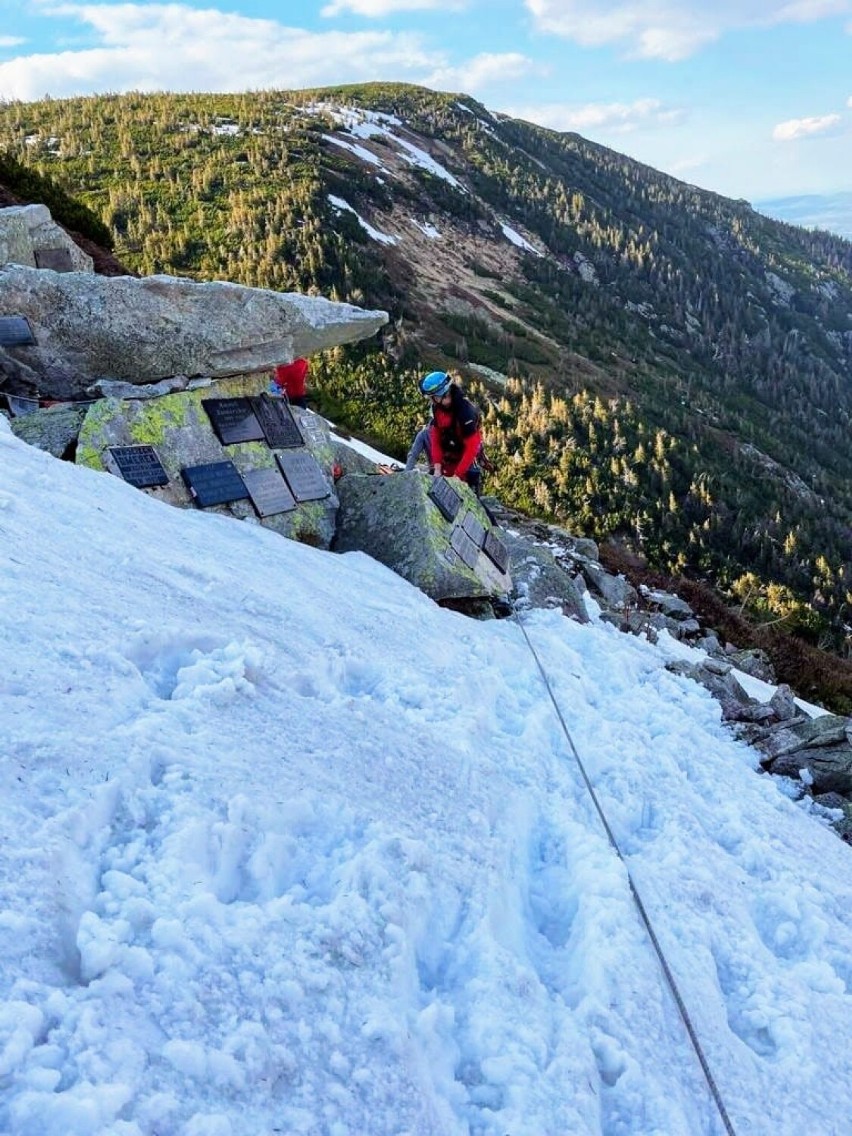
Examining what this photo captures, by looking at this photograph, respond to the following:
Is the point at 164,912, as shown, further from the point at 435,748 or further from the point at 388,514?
the point at 388,514

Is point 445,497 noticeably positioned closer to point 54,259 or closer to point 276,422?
point 276,422

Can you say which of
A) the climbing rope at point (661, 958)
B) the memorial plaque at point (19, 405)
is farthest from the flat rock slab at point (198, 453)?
the climbing rope at point (661, 958)

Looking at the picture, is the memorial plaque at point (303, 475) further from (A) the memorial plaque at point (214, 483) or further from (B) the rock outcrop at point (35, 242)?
(B) the rock outcrop at point (35, 242)

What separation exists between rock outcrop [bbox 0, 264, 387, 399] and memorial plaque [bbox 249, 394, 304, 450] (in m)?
0.54

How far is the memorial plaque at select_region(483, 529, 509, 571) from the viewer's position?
10.5 m

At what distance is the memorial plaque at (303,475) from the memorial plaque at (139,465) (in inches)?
71.5

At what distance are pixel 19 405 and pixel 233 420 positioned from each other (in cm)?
265

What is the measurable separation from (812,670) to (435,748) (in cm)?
1212

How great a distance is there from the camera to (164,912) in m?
3.08

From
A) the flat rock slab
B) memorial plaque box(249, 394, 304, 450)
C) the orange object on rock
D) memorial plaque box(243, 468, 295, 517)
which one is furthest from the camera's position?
the orange object on rock

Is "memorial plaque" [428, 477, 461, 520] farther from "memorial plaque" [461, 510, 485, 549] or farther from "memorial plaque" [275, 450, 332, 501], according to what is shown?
"memorial plaque" [275, 450, 332, 501]

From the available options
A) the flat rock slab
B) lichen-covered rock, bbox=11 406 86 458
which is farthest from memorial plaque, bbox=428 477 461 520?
lichen-covered rock, bbox=11 406 86 458

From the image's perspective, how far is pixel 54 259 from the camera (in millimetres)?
13562

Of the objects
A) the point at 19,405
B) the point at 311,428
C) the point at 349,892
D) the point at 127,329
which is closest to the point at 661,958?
the point at 349,892
